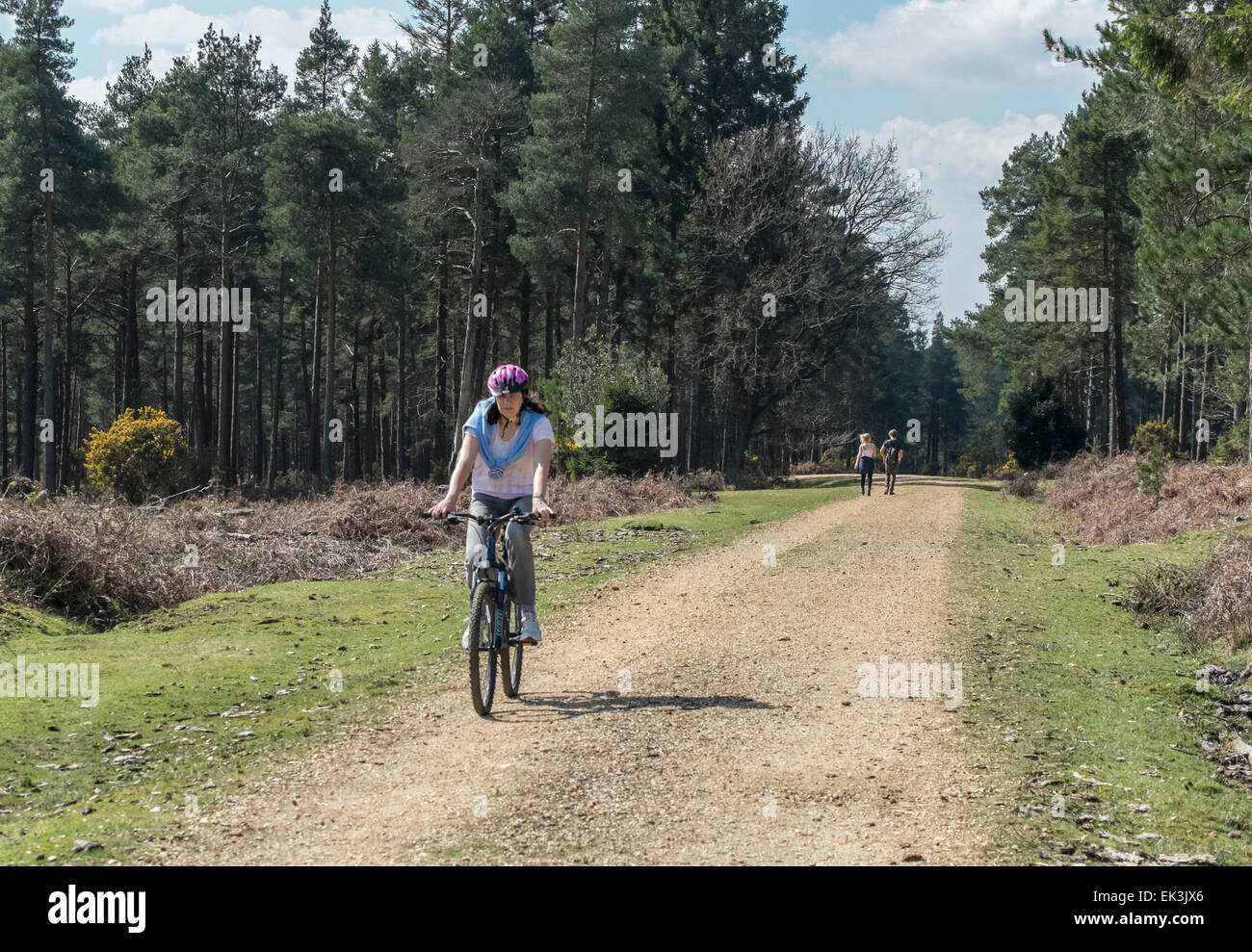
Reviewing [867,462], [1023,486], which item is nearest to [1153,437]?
[1023,486]

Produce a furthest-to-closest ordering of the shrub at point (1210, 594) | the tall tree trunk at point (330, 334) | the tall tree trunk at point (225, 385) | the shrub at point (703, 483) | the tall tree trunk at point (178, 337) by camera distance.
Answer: the tall tree trunk at point (178, 337), the tall tree trunk at point (225, 385), the tall tree trunk at point (330, 334), the shrub at point (703, 483), the shrub at point (1210, 594)

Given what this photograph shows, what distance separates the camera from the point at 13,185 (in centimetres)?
3619

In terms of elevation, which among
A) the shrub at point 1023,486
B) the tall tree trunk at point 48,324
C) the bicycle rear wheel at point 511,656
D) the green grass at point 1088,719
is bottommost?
the green grass at point 1088,719

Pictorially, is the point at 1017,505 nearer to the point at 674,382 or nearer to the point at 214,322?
the point at 674,382

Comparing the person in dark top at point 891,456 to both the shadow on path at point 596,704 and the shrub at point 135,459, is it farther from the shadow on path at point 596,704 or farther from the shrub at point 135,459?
the shadow on path at point 596,704

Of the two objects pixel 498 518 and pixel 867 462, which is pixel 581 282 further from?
pixel 498 518

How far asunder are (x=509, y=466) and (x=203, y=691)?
3.07 meters

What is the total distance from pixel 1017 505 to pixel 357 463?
4144cm

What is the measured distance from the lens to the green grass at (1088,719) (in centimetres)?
565

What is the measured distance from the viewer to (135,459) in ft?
105

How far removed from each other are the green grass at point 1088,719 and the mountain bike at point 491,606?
336 centimetres

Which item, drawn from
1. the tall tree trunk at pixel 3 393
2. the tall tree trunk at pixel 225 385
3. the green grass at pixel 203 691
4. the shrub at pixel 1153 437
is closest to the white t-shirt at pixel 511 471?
the green grass at pixel 203 691
